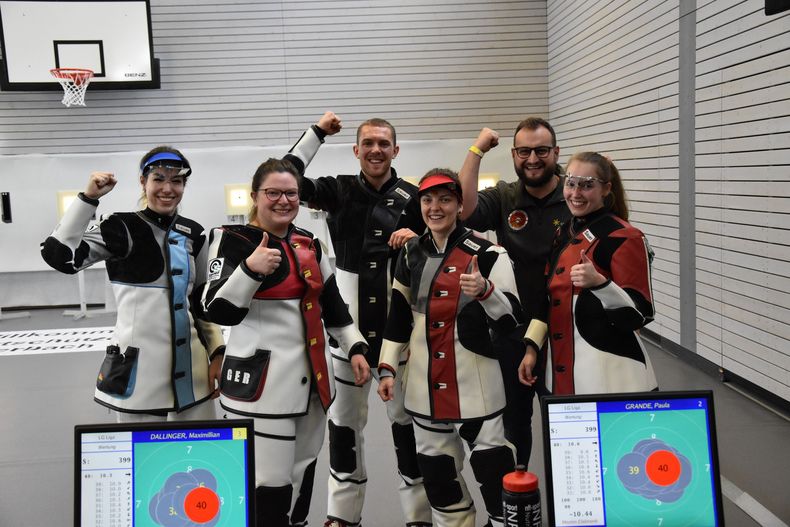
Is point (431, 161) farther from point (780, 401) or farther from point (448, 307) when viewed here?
point (448, 307)

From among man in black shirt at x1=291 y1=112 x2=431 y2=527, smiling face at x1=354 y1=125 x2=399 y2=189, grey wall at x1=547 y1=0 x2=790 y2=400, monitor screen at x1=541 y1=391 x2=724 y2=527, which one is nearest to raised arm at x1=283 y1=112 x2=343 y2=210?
man in black shirt at x1=291 y1=112 x2=431 y2=527

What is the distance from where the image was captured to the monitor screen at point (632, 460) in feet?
5.43

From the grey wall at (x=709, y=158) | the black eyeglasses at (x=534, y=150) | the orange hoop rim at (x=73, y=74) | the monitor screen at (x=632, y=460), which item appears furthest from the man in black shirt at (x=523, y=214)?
the orange hoop rim at (x=73, y=74)

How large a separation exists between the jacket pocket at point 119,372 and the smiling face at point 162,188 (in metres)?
0.63

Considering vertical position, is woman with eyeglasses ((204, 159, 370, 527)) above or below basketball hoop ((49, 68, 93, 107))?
below

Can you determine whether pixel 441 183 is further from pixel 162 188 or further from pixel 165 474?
pixel 165 474

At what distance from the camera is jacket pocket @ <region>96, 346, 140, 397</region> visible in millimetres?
2941

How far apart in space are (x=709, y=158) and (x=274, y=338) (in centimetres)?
477

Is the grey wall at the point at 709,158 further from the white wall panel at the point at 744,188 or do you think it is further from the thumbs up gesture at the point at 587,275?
the thumbs up gesture at the point at 587,275

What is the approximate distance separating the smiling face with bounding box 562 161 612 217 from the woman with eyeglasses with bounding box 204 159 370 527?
3.55 ft

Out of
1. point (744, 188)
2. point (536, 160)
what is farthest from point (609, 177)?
point (744, 188)

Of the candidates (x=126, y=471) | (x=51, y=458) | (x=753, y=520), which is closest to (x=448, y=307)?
(x=126, y=471)

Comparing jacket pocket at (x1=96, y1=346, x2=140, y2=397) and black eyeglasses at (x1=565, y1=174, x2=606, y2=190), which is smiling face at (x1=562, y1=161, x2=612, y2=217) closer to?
black eyeglasses at (x1=565, y1=174, x2=606, y2=190)

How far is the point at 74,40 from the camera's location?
9.98 metres
